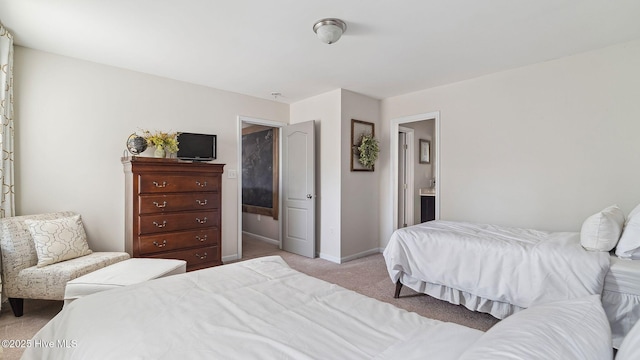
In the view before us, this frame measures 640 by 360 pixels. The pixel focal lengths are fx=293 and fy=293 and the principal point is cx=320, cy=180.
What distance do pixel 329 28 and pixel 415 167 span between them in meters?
3.78

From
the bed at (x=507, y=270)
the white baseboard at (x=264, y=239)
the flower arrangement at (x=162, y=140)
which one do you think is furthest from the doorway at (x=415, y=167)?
the flower arrangement at (x=162, y=140)

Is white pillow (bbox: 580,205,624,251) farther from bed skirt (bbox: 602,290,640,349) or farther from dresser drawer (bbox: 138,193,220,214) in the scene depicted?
dresser drawer (bbox: 138,193,220,214)

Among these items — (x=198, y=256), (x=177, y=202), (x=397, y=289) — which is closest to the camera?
(x=397, y=289)

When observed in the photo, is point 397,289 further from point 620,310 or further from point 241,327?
point 241,327

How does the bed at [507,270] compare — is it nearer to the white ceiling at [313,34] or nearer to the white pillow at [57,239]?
the white ceiling at [313,34]

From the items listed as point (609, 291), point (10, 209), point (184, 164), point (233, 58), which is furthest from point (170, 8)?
point (609, 291)

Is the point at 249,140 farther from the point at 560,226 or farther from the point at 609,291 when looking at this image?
the point at 609,291

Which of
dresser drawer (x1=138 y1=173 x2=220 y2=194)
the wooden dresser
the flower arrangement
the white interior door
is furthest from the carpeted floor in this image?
the flower arrangement

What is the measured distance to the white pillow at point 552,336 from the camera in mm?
675

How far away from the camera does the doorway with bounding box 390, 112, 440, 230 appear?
4.04 metres

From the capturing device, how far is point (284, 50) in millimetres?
2859

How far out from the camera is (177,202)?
130 inches

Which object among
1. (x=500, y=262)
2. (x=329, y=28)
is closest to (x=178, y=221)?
(x=329, y=28)

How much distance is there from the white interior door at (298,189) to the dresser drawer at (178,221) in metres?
1.33
